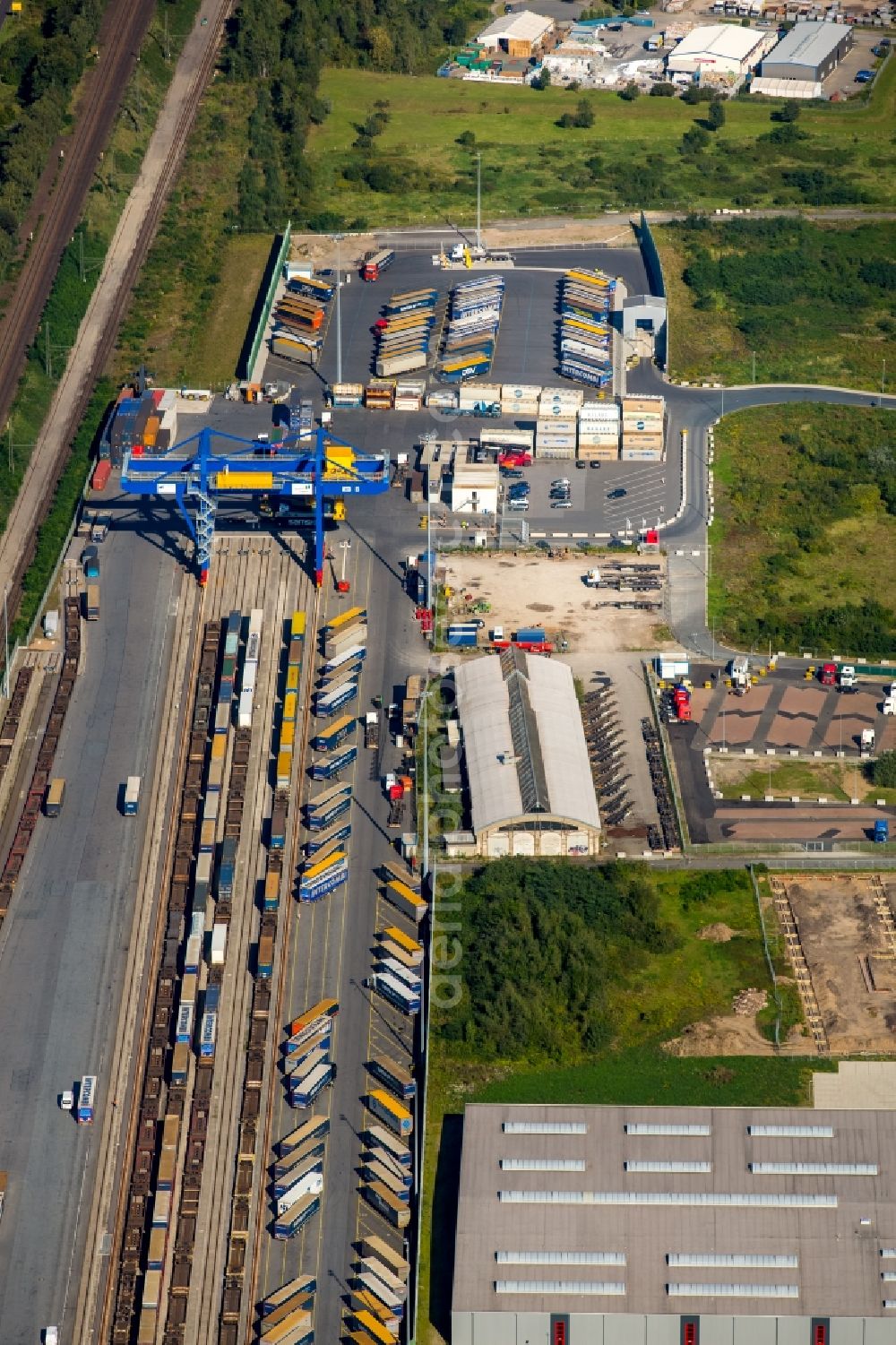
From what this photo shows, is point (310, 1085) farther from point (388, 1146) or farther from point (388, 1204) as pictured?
point (388, 1204)

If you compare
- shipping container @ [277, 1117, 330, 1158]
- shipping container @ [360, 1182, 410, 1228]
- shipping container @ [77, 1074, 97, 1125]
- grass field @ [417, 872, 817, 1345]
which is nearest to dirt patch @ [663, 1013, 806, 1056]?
grass field @ [417, 872, 817, 1345]

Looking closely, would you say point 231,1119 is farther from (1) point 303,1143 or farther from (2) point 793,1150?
(2) point 793,1150

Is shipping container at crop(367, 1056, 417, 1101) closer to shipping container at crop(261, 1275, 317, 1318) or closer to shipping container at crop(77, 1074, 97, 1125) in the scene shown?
shipping container at crop(261, 1275, 317, 1318)

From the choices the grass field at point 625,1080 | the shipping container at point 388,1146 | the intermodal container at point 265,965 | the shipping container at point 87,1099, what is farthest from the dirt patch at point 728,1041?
the shipping container at point 87,1099

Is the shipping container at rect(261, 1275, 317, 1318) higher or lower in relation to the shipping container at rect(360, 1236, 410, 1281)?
lower

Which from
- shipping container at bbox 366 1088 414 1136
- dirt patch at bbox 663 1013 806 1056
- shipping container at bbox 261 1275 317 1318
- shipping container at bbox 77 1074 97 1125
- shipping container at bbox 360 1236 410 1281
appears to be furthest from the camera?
dirt patch at bbox 663 1013 806 1056

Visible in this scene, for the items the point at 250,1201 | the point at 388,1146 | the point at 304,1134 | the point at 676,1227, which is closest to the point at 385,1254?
the point at 388,1146
